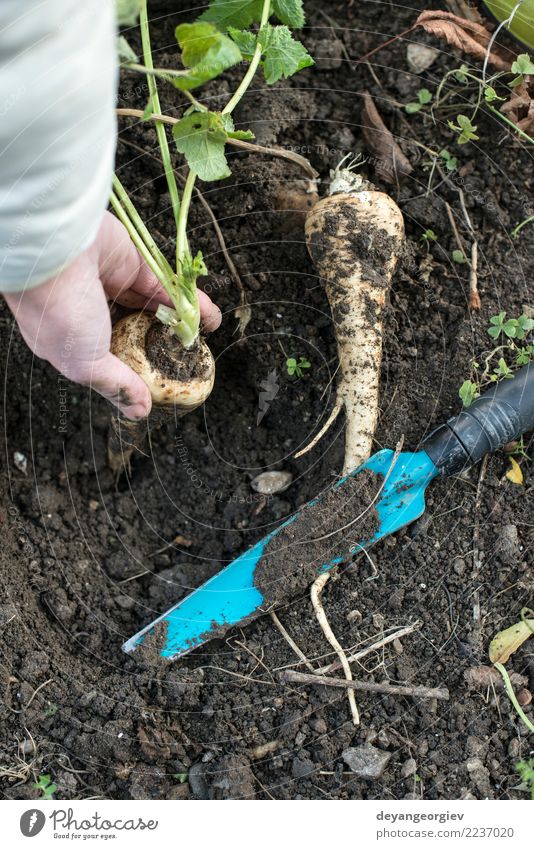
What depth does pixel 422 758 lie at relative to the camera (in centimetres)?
116

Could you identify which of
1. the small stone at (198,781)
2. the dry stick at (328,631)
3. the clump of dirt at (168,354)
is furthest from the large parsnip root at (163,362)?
the small stone at (198,781)

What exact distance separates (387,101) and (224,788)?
Result: 1365mm

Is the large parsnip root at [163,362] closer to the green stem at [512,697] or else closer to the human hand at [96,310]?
the human hand at [96,310]

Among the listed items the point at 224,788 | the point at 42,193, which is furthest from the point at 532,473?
the point at 42,193

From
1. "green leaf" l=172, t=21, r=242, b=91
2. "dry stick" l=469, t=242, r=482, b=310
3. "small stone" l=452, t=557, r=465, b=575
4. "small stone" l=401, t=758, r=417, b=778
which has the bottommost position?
"small stone" l=401, t=758, r=417, b=778

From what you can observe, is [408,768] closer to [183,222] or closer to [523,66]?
[183,222]

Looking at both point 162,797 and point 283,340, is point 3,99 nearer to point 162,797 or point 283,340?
point 283,340

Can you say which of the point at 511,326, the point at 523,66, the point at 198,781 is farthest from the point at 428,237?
the point at 198,781

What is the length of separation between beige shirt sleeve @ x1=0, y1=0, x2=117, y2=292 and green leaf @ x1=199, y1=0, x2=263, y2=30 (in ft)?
1.45

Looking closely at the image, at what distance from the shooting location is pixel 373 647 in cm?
123

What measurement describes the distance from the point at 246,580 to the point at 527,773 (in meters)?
0.54

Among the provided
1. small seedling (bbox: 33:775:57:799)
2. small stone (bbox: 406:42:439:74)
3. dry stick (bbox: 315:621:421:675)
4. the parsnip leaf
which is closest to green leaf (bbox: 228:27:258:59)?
the parsnip leaf

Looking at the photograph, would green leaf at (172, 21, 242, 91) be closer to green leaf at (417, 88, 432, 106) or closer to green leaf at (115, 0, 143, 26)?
green leaf at (115, 0, 143, 26)

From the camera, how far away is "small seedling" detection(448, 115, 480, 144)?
1.44 metres
